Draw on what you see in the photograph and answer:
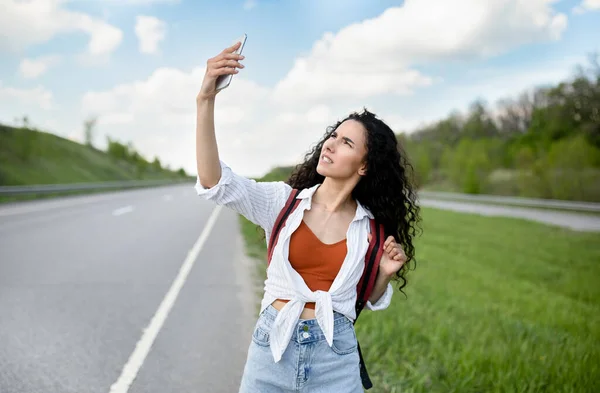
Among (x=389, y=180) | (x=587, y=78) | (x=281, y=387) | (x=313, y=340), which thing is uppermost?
(x=587, y=78)

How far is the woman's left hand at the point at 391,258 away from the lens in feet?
7.28

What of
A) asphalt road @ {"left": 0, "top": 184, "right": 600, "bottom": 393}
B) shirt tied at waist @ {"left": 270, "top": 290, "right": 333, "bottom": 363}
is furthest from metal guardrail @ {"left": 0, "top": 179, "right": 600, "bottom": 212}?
shirt tied at waist @ {"left": 270, "top": 290, "right": 333, "bottom": 363}

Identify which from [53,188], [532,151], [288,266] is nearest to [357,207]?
[288,266]

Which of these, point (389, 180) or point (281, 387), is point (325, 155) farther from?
point (281, 387)

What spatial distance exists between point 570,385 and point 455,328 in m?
1.53

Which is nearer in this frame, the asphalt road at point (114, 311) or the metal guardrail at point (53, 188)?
the asphalt road at point (114, 311)

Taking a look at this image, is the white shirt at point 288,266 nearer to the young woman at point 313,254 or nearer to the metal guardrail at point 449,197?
the young woman at point 313,254

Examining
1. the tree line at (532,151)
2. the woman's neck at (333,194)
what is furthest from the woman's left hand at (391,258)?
the tree line at (532,151)

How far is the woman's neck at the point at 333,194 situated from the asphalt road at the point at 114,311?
2.25 metres

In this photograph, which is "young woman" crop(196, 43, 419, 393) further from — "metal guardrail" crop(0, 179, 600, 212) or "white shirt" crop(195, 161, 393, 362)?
"metal guardrail" crop(0, 179, 600, 212)

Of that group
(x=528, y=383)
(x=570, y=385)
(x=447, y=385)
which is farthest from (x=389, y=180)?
(x=570, y=385)

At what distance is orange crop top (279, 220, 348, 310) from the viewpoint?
2205 millimetres

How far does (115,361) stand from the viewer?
441cm

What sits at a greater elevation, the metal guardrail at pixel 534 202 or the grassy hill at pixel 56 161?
the grassy hill at pixel 56 161
